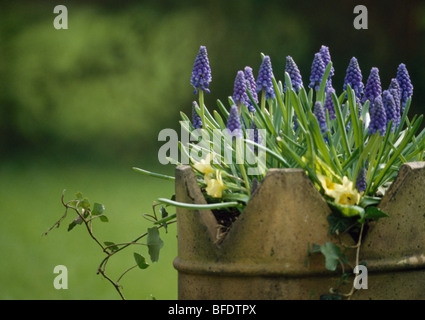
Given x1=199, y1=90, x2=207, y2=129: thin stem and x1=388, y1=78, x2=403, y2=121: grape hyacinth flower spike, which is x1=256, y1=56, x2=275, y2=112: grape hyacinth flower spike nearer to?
x1=199, y1=90, x2=207, y2=129: thin stem

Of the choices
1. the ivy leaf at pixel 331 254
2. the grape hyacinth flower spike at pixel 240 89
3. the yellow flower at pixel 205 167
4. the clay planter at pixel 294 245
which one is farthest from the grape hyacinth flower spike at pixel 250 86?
the ivy leaf at pixel 331 254

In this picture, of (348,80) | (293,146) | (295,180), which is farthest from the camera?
(348,80)

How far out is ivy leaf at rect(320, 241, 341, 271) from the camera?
1065 millimetres

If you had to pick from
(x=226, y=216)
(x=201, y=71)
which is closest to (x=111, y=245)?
(x=226, y=216)

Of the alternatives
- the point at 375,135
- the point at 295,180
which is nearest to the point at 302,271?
the point at 295,180

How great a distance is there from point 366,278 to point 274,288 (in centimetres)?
17

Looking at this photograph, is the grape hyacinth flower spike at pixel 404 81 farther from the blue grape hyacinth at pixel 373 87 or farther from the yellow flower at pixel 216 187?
the yellow flower at pixel 216 187

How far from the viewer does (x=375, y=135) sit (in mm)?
1142

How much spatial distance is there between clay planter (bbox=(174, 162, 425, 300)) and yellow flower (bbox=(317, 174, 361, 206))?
0.03 metres

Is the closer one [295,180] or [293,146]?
[295,180]

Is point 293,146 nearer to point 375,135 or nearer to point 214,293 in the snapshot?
point 375,135

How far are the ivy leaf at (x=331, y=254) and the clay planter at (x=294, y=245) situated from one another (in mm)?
24

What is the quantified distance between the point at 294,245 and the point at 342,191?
5.0 inches

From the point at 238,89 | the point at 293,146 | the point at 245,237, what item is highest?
the point at 238,89
